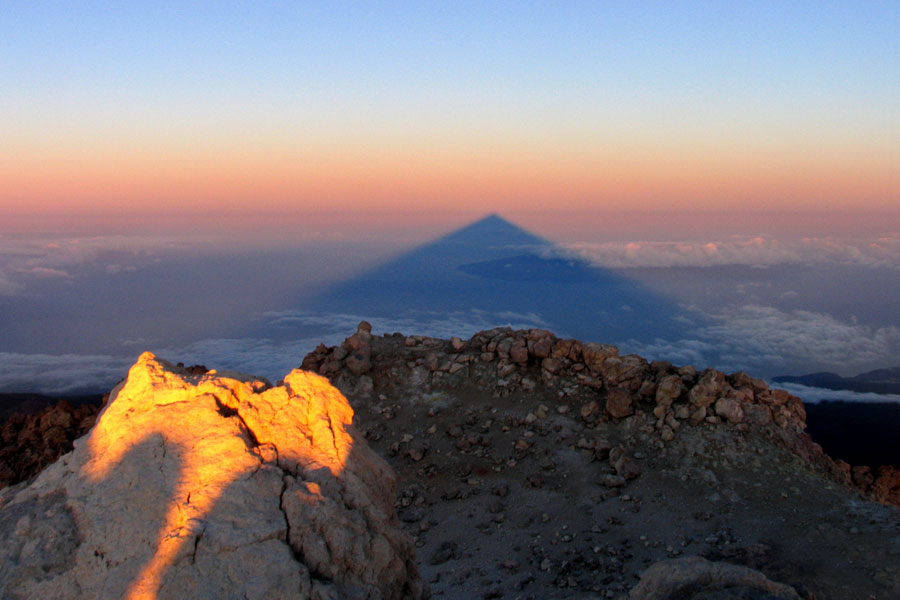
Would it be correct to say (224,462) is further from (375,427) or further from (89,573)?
(375,427)

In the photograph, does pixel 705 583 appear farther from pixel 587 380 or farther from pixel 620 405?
pixel 587 380

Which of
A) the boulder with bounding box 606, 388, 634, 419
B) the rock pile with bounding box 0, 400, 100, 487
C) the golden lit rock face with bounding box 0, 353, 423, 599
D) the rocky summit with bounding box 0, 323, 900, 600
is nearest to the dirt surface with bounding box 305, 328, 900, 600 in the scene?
the rocky summit with bounding box 0, 323, 900, 600

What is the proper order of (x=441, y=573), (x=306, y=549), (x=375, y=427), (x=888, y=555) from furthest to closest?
(x=375, y=427) → (x=441, y=573) → (x=888, y=555) → (x=306, y=549)

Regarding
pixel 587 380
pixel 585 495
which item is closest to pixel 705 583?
pixel 585 495

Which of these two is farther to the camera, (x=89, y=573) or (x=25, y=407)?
(x=25, y=407)

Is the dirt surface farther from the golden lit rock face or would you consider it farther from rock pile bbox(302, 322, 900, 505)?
the golden lit rock face

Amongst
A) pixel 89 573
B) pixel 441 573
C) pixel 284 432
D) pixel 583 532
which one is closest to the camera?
pixel 89 573

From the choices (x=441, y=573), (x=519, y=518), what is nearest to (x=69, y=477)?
(x=441, y=573)
